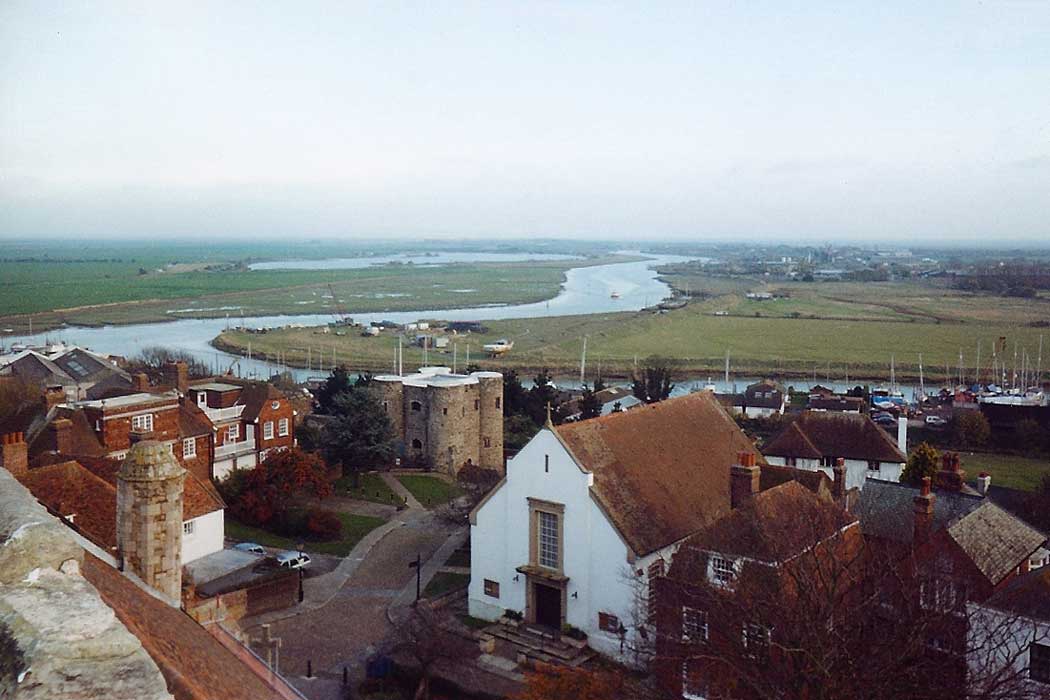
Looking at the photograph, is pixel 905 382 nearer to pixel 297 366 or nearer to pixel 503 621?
pixel 297 366

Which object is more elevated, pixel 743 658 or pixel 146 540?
pixel 146 540

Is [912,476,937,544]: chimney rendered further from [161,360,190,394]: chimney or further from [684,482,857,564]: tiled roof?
[161,360,190,394]: chimney

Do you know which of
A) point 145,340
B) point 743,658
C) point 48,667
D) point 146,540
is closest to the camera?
point 48,667

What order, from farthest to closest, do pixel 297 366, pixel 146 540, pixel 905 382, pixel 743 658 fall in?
pixel 297 366 → pixel 905 382 → pixel 743 658 → pixel 146 540

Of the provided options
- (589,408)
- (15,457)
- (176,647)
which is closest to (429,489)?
(589,408)

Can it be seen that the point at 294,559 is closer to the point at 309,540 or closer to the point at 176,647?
the point at 309,540

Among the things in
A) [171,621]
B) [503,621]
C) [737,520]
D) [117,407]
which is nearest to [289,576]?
[503,621]

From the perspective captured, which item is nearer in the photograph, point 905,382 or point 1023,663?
point 1023,663

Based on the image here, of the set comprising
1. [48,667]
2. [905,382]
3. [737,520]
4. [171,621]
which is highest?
[48,667]
